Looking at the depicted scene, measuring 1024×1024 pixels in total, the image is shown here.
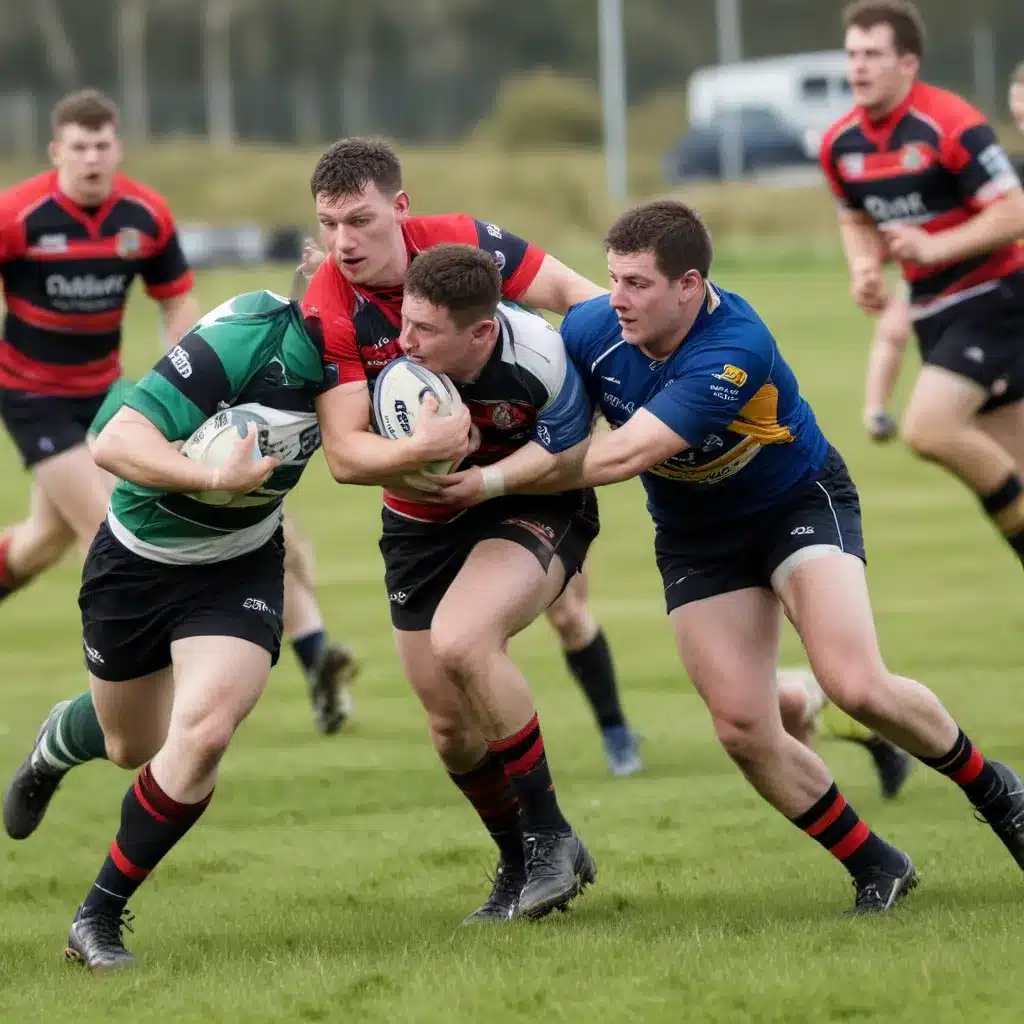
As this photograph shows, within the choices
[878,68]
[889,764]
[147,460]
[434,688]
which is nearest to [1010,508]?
[889,764]

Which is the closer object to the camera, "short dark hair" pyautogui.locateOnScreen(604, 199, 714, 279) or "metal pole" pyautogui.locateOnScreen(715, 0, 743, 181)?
"short dark hair" pyautogui.locateOnScreen(604, 199, 714, 279)

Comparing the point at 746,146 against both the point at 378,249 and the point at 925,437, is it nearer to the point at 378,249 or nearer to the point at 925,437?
the point at 925,437

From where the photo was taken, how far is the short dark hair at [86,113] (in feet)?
29.6

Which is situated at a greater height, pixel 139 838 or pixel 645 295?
pixel 645 295

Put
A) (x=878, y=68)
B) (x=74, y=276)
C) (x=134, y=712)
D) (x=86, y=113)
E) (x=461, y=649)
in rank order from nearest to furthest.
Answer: (x=461, y=649) → (x=134, y=712) → (x=878, y=68) → (x=86, y=113) → (x=74, y=276)

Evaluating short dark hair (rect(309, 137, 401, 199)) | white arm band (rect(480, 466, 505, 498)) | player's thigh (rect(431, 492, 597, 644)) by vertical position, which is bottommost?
player's thigh (rect(431, 492, 597, 644))

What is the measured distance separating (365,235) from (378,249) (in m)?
0.07

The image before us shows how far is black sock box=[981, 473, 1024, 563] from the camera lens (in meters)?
8.66

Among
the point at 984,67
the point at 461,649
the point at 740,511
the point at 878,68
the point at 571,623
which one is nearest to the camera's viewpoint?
the point at 461,649

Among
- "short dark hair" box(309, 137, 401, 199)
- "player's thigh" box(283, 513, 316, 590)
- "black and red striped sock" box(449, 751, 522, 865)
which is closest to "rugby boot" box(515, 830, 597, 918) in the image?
"black and red striped sock" box(449, 751, 522, 865)

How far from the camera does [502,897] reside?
6.07m

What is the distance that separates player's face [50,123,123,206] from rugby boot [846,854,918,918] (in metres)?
5.20

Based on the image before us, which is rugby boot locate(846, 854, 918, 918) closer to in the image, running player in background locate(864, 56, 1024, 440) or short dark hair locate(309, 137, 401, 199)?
short dark hair locate(309, 137, 401, 199)

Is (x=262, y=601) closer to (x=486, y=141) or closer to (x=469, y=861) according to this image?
(x=469, y=861)
